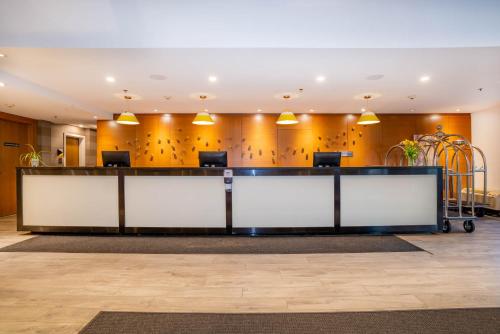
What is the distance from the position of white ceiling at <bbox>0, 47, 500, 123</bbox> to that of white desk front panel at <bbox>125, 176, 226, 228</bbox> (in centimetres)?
196

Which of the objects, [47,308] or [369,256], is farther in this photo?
[369,256]

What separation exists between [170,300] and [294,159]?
6.91 meters

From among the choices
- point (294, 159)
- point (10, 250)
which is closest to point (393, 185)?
point (294, 159)

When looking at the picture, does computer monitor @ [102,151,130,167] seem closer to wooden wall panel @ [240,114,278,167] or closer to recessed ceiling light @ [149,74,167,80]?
recessed ceiling light @ [149,74,167,80]

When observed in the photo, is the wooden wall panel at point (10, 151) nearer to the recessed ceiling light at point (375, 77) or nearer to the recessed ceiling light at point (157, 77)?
the recessed ceiling light at point (157, 77)

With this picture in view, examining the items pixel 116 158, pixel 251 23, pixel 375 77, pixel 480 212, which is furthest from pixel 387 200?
pixel 116 158

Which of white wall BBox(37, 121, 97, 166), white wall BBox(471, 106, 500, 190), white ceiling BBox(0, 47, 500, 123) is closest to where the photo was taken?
white ceiling BBox(0, 47, 500, 123)

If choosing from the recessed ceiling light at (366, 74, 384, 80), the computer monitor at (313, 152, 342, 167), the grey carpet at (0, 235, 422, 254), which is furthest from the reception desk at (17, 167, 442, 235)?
the recessed ceiling light at (366, 74, 384, 80)

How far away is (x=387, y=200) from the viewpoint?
174 inches

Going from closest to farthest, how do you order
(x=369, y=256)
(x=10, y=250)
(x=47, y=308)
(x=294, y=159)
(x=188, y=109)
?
(x=47, y=308) < (x=369, y=256) < (x=10, y=250) < (x=188, y=109) < (x=294, y=159)

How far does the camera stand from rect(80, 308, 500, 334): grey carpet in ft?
6.18

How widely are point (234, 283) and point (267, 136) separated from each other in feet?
21.2

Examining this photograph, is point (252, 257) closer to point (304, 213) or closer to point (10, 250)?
point (304, 213)

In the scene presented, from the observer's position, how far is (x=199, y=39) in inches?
148
